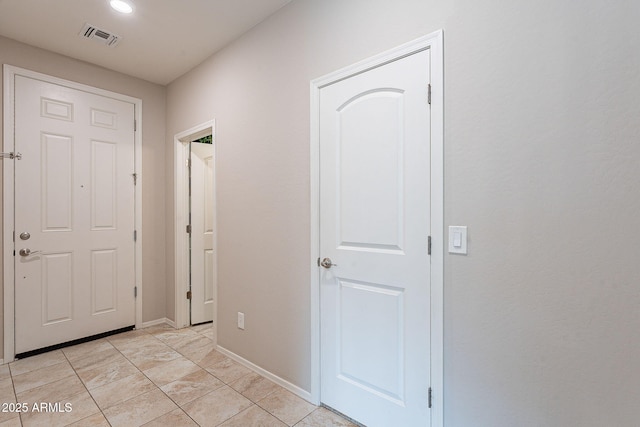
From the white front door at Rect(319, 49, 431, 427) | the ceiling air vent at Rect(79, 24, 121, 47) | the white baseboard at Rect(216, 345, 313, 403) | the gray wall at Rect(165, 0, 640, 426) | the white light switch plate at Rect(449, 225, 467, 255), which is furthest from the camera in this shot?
the ceiling air vent at Rect(79, 24, 121, 47)

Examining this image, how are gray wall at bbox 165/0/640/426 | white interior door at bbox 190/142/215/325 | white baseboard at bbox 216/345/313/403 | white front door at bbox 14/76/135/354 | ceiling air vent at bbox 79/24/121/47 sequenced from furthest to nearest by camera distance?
1. white interior door at bbox 190/142/215/325
2. white front door at bbox 14/76/135/354
3. ceiling air vent at bbox 79/24/121/47
4. white baseboard at bbox 216/345/313/403
5. gray wall at bbox 165/0/640/426

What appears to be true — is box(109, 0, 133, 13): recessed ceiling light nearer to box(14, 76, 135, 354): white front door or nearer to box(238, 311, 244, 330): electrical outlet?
box(14, 76, 135, 354): white front door

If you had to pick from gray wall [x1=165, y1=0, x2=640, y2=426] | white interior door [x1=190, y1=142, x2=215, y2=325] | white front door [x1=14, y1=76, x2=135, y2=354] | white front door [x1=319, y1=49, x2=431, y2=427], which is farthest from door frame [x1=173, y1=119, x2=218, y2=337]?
gray wall [x1=165, y1=0, x2=640, y2=426]

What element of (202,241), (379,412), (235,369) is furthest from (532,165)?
(202,241)

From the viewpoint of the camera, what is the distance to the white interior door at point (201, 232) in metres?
3.41

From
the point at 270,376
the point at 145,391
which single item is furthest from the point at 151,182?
the point at 270,376

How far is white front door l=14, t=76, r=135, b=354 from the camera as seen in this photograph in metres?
2.63

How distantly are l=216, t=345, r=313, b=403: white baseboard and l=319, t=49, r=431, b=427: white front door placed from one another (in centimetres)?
17

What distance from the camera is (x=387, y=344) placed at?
5.40 feet

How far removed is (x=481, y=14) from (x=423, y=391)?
1786mm

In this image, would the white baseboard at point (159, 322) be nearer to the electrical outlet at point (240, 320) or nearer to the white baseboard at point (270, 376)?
the white baseboard at point (270, 376)

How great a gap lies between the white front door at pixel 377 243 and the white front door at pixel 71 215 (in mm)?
2459

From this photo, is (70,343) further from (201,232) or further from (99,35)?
(99,35)

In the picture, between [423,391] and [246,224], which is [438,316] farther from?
[246,224]
